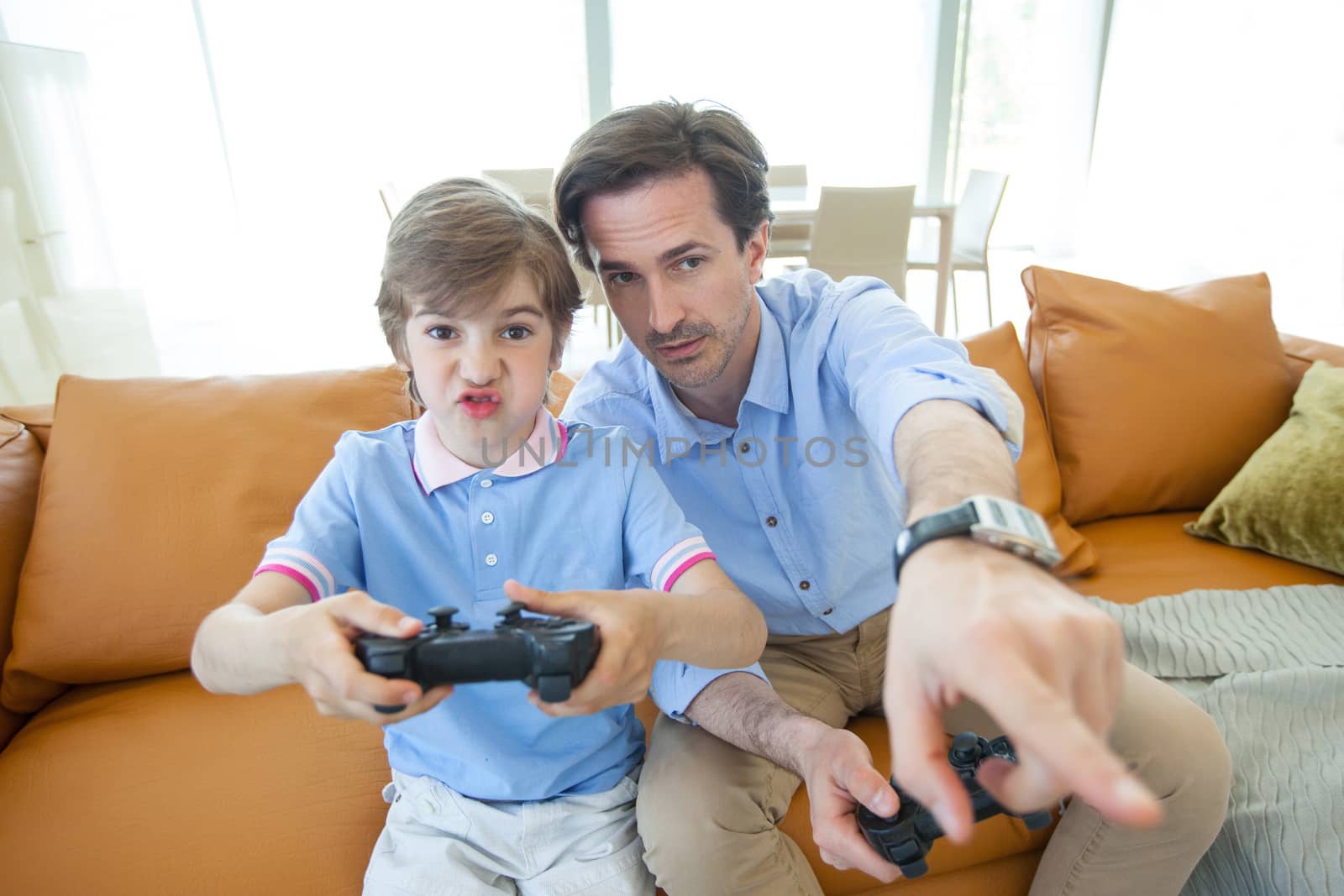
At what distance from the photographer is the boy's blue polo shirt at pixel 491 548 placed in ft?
3.36

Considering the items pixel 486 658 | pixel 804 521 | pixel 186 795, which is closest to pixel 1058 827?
pixel 804 521

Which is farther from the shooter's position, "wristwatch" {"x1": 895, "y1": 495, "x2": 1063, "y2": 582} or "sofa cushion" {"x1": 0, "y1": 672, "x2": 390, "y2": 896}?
"sofa cushion" {"x1": 0, "y1": 672, "x2": 390, "y2": 896}

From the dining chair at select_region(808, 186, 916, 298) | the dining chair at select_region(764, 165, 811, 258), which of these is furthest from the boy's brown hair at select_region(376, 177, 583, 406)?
the dining chair at select_region(764, 165, 811, 258)

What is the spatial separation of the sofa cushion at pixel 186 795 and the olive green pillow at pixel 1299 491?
1720 mm

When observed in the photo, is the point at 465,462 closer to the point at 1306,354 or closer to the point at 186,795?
the point at 186,795

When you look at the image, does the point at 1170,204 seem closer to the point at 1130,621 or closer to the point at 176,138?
the point at 1130,621

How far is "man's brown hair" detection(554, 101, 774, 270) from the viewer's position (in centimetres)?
126

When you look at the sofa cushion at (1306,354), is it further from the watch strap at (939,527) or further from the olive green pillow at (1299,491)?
the watch strap at (939,527)

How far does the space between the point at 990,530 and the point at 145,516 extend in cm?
143

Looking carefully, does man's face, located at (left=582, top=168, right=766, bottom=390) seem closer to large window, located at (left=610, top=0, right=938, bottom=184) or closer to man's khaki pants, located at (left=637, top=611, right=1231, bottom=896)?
man's khaki pants, located at (left=637, top=611, right=1231, bottom=896)

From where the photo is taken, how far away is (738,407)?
1395mm

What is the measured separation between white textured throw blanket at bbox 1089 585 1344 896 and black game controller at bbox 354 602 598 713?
109 cm

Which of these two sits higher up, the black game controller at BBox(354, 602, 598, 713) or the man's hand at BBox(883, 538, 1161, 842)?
the man's hand at BBox(883, 538, 1161, 842)

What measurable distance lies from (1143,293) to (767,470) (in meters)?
1.20
